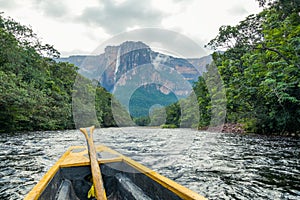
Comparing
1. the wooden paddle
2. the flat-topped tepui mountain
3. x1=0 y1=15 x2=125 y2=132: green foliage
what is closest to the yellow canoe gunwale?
the wooden paddle

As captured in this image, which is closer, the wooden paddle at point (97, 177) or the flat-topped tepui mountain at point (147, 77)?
the wooden paddle at point (97, 177)

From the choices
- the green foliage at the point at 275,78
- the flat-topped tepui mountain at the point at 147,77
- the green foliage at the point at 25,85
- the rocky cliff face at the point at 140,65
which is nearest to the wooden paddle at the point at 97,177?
the flat-topped tepui mountain at the point at 147,77

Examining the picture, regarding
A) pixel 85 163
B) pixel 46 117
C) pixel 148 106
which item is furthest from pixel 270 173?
pixel 46 117

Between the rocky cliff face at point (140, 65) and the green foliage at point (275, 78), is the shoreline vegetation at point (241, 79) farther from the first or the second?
the rocky cliff face at point (140, 65)

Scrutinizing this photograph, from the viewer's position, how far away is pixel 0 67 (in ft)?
50.2

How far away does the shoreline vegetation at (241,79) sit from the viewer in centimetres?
1165

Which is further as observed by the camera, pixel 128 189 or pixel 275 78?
pixel 275 78

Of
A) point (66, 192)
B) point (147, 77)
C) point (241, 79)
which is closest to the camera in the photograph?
point (66, 192)

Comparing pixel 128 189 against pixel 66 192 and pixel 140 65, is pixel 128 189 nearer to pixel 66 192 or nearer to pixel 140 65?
pixel 66 192

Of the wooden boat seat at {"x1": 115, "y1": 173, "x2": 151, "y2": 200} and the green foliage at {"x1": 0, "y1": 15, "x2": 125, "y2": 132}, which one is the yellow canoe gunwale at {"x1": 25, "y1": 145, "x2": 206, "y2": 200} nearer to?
the wooden boat seat at {"x1": 115, "y1": 173, "x2": 151, "y2": 200}

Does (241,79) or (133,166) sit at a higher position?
(241,79)

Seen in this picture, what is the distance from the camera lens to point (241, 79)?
1558 cm

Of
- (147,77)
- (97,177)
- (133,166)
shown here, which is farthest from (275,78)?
(97,177)

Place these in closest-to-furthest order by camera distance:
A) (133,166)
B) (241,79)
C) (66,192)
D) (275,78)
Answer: (66,192), (133,166), (275,78), (241,79)
